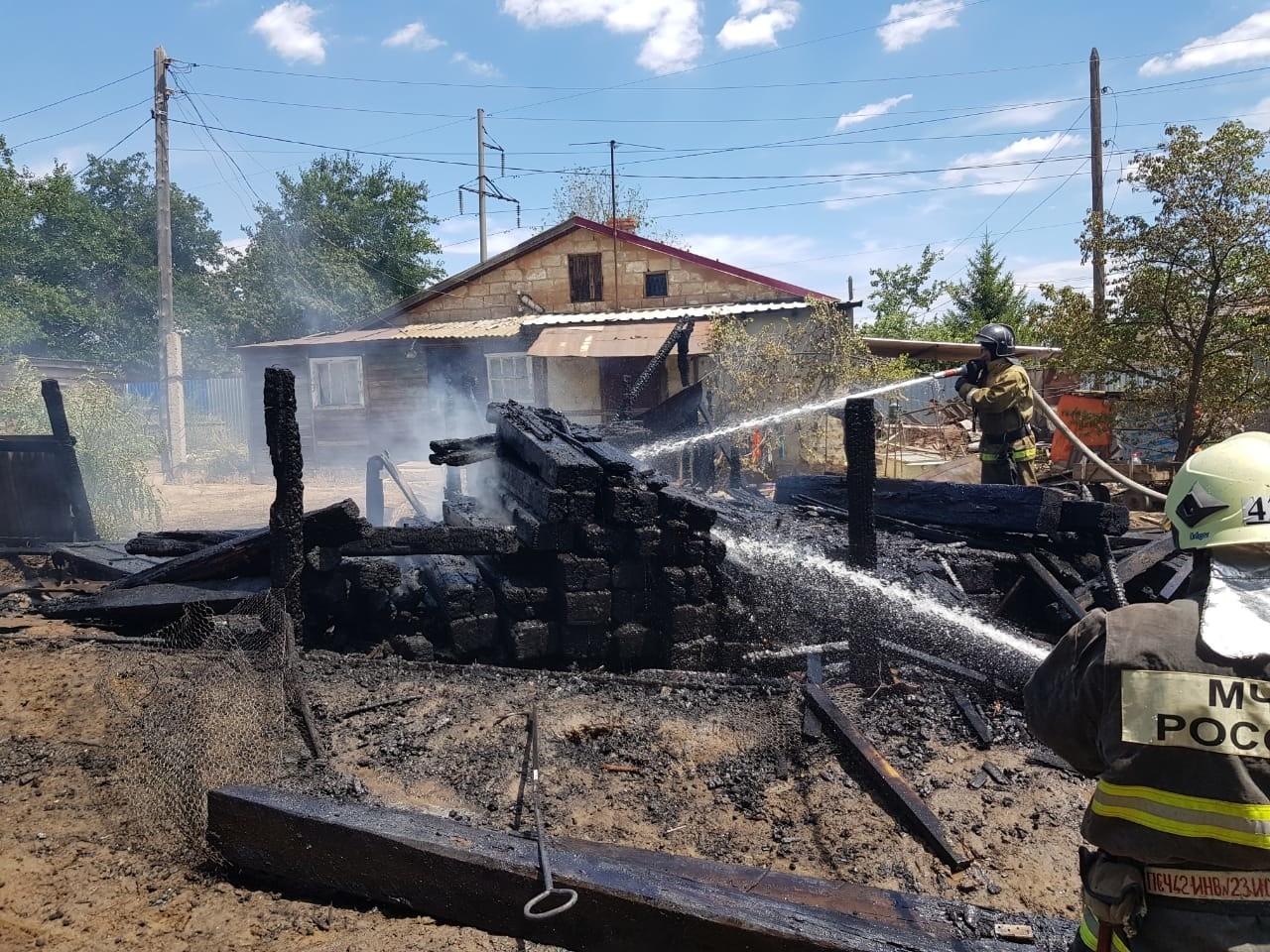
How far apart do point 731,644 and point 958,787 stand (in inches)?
76.4

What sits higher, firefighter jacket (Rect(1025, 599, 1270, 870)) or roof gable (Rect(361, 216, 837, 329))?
roof gable (Rect(361, 216, 837, 329))

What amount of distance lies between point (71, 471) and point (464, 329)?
12.1 meters

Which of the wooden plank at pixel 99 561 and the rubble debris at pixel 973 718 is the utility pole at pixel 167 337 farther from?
the rubble debris at pixel 973 718

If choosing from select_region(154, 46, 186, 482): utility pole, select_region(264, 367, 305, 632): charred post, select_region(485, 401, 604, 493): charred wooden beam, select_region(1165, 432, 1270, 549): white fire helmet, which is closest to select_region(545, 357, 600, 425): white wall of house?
select_region(154, 46, 186, 482): utility pole

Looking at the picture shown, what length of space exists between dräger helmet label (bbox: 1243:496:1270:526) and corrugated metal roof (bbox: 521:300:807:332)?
52.1 ft

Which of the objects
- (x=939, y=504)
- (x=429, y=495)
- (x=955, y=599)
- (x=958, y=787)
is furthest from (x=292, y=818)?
(x=429, y=495)

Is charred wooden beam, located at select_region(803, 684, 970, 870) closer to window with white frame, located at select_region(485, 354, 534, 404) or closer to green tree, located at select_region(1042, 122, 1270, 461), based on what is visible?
green tree, located at select_region(1042, 122, 1270, 461)

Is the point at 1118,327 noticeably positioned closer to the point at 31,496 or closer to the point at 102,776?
the point at 102,776

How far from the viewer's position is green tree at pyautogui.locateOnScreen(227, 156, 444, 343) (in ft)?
108

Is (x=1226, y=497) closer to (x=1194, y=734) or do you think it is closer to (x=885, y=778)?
(x=1194, y=734)

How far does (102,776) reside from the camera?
384 cm

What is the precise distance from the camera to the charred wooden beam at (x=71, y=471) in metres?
8.38

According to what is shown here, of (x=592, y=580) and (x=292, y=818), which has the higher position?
Result: (x=592, y=580)

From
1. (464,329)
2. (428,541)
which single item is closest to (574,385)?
(464,329)
